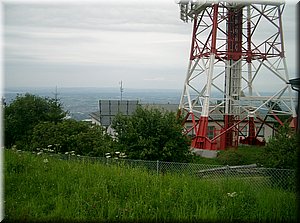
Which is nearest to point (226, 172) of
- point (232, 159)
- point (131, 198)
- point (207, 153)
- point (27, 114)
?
point (131, 198)

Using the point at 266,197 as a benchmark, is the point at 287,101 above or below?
above

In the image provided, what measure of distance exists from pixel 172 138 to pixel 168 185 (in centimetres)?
333

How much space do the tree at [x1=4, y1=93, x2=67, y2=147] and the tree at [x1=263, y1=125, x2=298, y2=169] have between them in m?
5.98

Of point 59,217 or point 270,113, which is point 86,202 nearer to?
point 59,217

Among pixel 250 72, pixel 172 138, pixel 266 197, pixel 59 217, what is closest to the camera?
pixel 59 217

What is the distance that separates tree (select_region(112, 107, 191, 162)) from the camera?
7070 mm

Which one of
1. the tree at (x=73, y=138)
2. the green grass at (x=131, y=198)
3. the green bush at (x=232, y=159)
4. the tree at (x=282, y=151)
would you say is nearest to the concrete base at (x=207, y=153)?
the green bush at (x=232, y=159)

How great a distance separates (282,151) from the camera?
5484 millimetres

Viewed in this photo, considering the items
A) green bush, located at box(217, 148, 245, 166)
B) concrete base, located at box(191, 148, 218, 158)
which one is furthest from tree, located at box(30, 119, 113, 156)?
concrete base, located at box(191, 148, 218, 158)

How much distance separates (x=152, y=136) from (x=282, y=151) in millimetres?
2596

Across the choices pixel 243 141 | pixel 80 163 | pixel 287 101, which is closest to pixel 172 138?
pixel 80 163

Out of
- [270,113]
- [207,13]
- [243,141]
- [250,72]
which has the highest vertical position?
[207,13]

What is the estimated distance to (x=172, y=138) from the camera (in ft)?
24.2

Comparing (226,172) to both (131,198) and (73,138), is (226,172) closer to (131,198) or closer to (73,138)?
(131,198)
